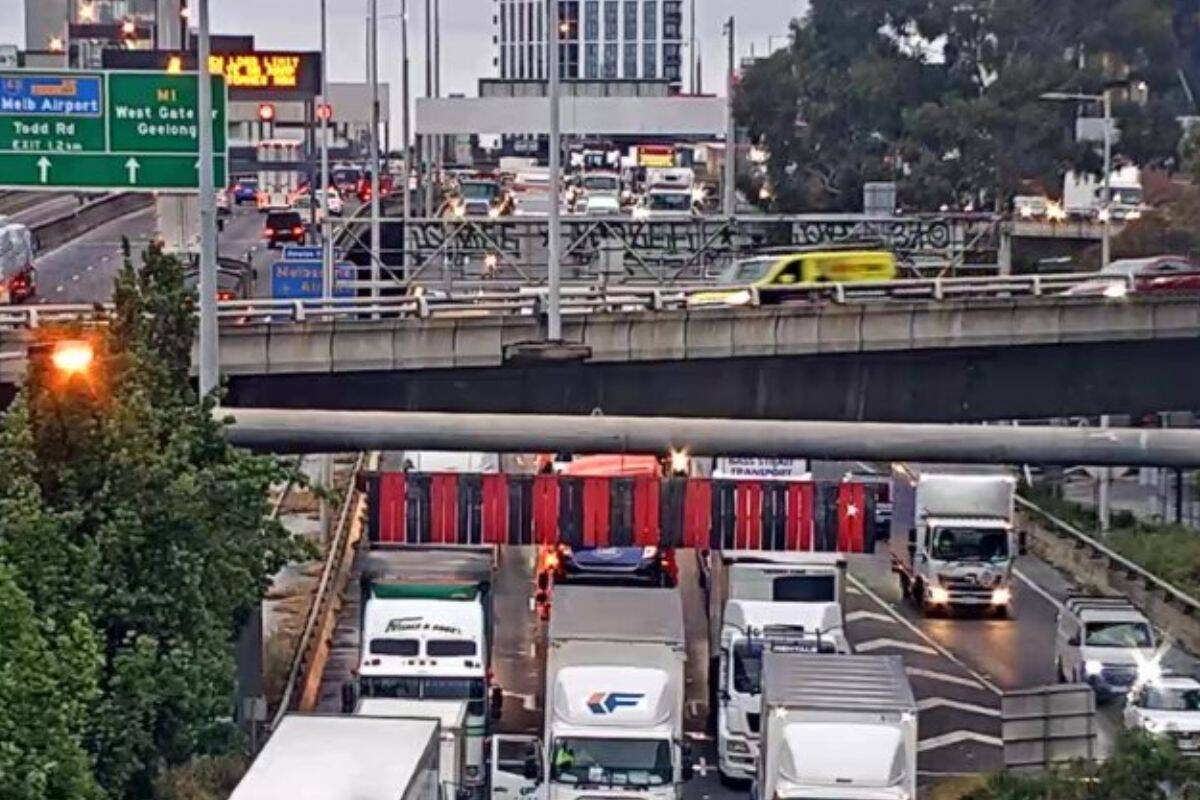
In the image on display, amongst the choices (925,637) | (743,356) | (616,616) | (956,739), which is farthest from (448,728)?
(925,637)

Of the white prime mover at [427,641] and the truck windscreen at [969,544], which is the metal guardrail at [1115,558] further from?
the white prime mover at [427,641]

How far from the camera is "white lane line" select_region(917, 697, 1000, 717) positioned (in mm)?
33000

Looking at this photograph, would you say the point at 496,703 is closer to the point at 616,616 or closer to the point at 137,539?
the point at 616,616

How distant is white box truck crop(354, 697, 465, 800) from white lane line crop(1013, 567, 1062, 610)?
17.7 metres

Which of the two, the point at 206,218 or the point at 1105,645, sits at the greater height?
the point at 206,218

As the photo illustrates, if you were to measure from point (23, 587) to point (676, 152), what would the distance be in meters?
123

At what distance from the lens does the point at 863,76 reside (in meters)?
82.2

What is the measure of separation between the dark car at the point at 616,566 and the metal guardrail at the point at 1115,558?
7964 millimetres

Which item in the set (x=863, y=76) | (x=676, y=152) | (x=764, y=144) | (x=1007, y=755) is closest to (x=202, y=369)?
(x=1007, y=755)

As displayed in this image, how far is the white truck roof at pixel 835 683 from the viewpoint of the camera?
2433cm

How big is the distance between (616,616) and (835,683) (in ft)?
12.5

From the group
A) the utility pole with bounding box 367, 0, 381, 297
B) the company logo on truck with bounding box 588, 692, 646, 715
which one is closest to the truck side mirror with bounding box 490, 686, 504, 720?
the company logo on truck with bounding box 588, 692, 646, 715

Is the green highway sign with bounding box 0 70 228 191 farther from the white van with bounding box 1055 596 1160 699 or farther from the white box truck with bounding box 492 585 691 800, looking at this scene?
the white van with bounding box 1055 596 1160 699

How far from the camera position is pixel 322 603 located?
121ft
